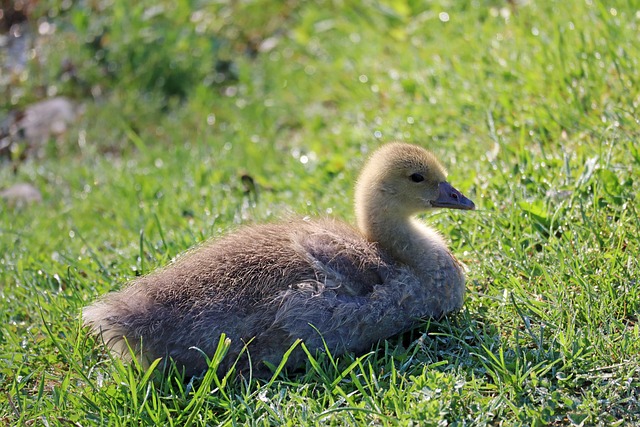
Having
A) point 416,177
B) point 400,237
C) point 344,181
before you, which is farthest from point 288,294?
point 344,181

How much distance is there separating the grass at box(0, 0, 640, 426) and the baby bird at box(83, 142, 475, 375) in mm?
127

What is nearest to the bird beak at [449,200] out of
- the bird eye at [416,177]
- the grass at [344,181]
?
the bird eye at [416,177]

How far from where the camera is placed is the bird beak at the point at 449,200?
4195 mm

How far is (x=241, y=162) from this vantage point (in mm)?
6789

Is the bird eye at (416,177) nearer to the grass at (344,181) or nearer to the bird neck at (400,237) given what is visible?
the bird neck at (400,237)

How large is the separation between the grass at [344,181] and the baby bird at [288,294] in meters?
0.13

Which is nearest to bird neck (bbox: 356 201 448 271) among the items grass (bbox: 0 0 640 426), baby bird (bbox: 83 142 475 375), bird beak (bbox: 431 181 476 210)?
baby bird (bbox: 83 142 475 375)

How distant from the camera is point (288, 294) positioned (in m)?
3.73

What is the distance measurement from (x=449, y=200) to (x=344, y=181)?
1.72 metres

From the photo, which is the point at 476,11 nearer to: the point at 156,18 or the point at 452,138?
the point at 452,138

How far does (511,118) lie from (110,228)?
9.49ft

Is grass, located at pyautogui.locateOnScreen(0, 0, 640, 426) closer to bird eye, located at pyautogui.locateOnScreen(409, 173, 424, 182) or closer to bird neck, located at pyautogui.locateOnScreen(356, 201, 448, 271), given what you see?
bird neck, located at pyautogui.locateOnScreen(356, 201, 448, 271)

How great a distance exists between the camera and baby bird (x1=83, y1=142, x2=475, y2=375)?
3.73 metres

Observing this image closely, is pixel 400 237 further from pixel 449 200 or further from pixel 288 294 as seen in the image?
pixel 288 294
